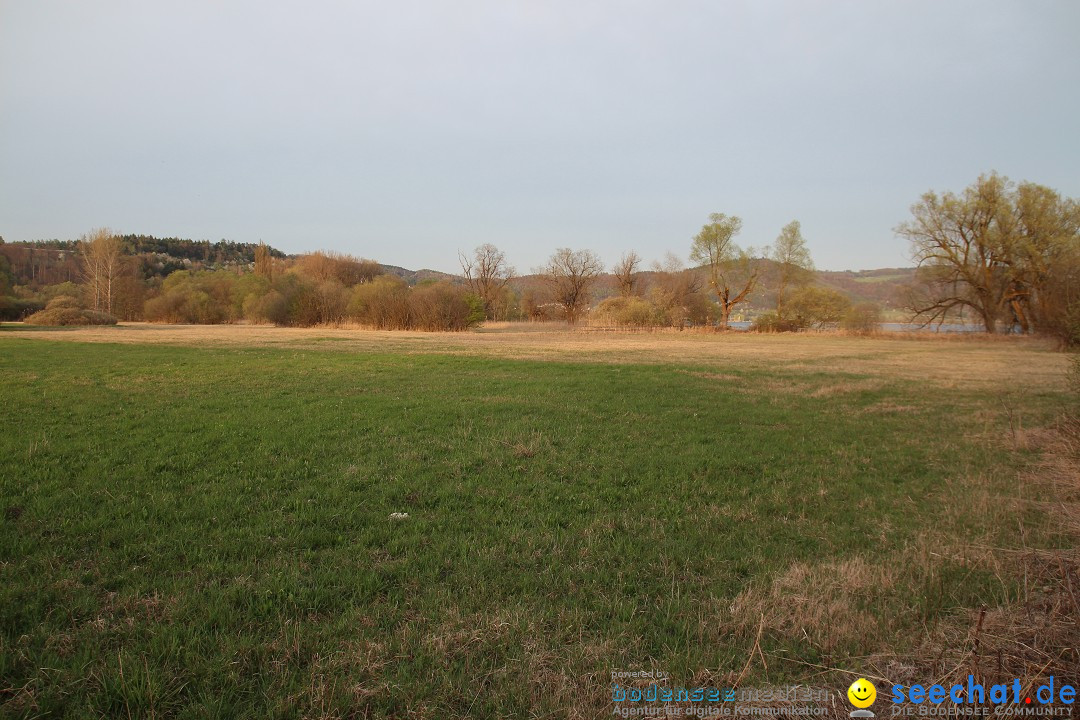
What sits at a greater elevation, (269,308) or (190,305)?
(190,305)

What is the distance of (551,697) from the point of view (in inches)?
111

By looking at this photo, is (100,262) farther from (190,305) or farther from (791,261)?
(791,261)

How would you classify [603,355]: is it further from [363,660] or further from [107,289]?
[107,289]

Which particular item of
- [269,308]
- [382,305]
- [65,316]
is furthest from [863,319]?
[65,316]

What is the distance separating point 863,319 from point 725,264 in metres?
14.8

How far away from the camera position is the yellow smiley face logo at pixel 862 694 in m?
2.50

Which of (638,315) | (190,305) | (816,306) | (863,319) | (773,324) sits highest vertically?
(816,306)

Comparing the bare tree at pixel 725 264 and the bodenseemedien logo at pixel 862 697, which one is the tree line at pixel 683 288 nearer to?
the bare tree at pixel 725 264

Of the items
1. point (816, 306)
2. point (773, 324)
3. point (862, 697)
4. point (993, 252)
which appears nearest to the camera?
point (862, 697)

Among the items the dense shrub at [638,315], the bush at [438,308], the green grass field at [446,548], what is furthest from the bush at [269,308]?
the green grass field at [446,548]

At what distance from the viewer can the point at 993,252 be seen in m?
39.8

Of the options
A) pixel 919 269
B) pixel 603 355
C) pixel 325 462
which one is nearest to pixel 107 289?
pixel 603 355

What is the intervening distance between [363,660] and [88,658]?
1625 mm

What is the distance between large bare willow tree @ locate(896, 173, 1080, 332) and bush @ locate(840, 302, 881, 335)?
13.5 feet
